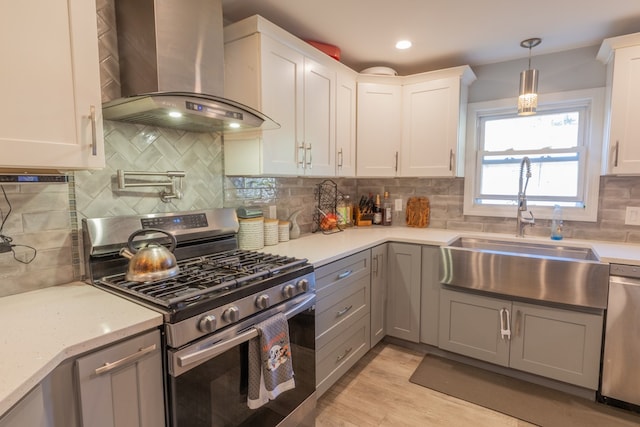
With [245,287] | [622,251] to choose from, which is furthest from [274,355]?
[622,251]

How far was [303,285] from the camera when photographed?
1697 millimetres

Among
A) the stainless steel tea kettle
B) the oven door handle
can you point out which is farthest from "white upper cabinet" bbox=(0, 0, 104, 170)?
the oven door handle

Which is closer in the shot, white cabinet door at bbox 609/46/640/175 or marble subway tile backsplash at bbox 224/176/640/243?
white cabinet door at bbox 609/46/640/175

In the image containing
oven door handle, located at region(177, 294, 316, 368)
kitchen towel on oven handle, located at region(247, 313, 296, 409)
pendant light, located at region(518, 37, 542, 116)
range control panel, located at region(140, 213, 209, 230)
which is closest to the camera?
oven door handle, located at region(177, 294, 316, 368)

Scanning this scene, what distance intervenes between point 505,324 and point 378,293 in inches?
33.5

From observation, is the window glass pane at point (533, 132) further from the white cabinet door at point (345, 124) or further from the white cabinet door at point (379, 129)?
the white cabinet door at point (345, 124)

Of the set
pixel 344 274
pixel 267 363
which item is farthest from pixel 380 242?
pixel 267 363

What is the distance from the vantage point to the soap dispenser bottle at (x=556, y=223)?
2.58 metres

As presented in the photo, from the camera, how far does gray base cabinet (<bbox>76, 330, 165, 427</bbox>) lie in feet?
3.26

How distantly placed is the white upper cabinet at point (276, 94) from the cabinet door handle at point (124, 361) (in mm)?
1139

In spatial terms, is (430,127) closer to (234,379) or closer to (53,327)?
(234,379)

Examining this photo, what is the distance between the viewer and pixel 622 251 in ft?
7.03

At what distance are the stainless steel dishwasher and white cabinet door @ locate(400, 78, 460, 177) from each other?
1267 millimetres

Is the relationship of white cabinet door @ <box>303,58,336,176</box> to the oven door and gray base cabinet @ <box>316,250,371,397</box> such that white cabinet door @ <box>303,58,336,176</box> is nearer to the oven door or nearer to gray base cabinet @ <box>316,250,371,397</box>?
gray base cabinet @ <box>316,250,371,397</box>
